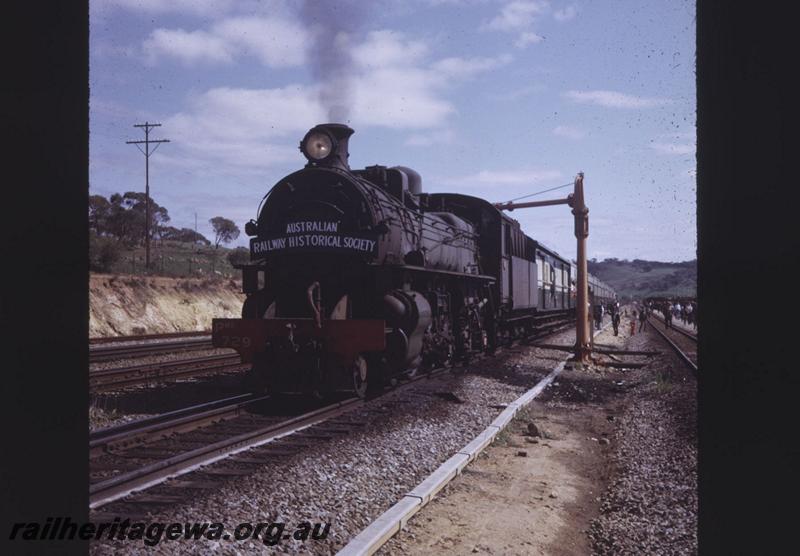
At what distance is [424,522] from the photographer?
4664mm

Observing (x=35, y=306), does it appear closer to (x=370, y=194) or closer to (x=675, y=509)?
(x=675, y=509)

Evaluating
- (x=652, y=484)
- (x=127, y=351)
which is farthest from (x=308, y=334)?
(x=127, y=351)

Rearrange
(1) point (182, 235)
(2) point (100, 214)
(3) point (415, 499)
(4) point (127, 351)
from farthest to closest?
(1) point (182, 235)
(2) point (100, 214)
(4) point (127, 351)
(3) point (415, 499)

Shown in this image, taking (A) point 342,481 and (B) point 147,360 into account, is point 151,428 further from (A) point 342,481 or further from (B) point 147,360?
(B) point 147,360

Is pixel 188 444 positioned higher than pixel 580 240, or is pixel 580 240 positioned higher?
pixel 580 240

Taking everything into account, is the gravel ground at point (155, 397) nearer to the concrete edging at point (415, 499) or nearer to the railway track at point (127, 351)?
the railway track at point (127, 351)

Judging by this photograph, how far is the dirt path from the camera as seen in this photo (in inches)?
174

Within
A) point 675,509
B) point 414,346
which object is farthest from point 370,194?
point 675,509

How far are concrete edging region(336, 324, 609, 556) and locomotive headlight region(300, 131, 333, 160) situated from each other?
5156mm

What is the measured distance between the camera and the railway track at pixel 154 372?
411 inches

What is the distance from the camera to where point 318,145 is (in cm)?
991

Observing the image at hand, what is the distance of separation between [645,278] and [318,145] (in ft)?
527

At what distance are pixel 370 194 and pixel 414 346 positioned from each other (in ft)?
8.56

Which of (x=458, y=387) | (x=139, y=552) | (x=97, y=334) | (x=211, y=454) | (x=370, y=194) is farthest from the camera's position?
(x=97, y=334)
